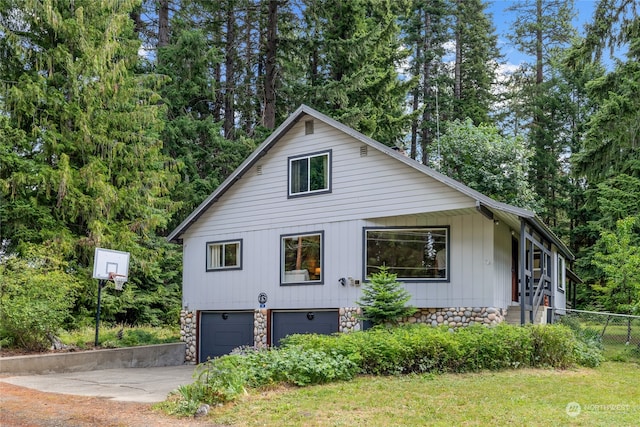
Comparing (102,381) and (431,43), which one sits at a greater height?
(431,43)

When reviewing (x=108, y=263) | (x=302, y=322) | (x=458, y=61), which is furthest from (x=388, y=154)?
(x=458, y=61)

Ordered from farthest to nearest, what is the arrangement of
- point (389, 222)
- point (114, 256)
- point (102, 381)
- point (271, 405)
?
point (114, 256), point (389, 222), point (102, 381), point (271, 405)

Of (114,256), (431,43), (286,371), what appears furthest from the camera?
(431,43)

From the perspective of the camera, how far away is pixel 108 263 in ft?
49.2

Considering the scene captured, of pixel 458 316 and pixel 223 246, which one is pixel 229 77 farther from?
pixel 458 316

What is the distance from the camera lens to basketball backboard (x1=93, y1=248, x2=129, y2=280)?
14633 millimetres

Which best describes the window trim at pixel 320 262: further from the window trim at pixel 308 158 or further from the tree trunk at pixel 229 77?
the tree trunk at pixel 229 77

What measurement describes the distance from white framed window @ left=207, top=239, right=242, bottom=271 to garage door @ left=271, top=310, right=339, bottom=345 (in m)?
1.89

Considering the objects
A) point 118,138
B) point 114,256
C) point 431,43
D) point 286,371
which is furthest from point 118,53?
point 431,43

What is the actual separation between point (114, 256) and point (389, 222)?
272 inches

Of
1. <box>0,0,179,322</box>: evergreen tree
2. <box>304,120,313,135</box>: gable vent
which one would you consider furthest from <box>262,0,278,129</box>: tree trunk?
<box>304,120,313,135</box>: gable vent

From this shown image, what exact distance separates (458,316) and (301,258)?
4.18m

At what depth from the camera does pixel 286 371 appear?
898 cm

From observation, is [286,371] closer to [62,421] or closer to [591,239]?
[62,421]
